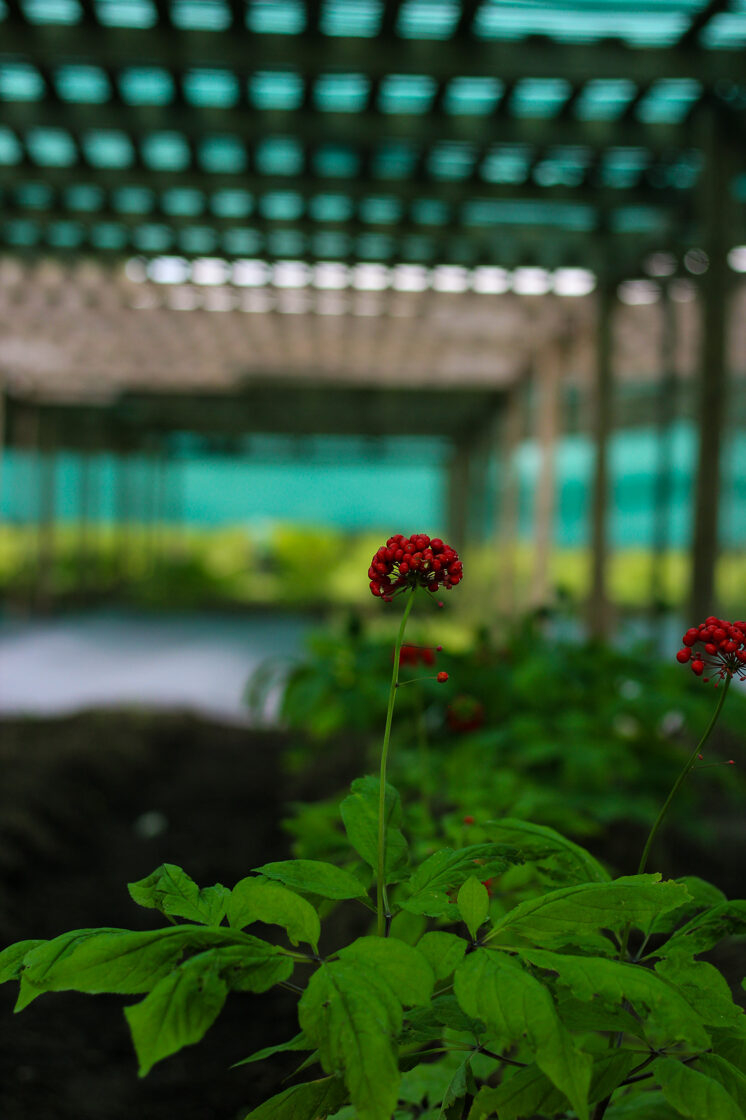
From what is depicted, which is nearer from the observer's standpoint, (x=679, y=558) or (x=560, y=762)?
(x=560, y=762)

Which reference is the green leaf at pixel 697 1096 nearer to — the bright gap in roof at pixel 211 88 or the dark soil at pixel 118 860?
the dark soil at pixel 118 860

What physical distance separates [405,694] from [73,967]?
1428mm

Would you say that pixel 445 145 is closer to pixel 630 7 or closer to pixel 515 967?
pixel 630 7

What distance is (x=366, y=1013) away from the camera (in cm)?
66

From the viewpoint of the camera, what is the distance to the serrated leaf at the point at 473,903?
773 millimetres

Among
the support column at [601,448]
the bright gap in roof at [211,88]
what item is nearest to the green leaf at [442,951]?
the bright gap in roof at [211,88]

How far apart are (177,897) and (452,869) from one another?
0.24 m

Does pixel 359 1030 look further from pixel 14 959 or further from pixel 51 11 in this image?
pixel 51 11

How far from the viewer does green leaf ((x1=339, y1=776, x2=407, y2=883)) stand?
34.8 inches

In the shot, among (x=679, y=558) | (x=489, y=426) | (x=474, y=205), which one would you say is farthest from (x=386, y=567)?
(x=489, y=426)

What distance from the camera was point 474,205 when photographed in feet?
17.1

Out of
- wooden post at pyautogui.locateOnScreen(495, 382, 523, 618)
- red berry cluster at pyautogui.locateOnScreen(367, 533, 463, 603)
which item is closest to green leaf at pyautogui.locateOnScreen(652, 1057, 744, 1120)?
red berry cluster at pyautogui.locateOnScreen(367, 533, 463, 603)

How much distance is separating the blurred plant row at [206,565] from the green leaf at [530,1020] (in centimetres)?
754

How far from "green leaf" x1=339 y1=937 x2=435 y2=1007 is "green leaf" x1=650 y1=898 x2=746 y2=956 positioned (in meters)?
0.26
